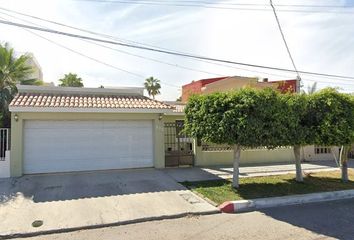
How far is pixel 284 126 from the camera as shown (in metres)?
9.80

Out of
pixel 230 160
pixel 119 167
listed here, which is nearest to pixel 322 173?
pixel 230 160

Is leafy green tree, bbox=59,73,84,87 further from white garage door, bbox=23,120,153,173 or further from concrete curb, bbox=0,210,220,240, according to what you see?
concrete curb, bbox=0,210,220,240

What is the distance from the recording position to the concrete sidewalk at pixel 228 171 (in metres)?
12.2

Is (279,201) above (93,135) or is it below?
below

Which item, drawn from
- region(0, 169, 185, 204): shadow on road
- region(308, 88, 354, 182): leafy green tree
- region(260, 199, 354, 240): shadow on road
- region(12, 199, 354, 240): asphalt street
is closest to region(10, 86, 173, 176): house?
region(0, 169, 185, 204): shadow on road

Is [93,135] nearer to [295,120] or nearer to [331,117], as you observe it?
[295,120]

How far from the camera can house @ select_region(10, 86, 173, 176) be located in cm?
1200

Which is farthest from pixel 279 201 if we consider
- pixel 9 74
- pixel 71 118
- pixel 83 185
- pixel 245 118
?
pixel 9 74

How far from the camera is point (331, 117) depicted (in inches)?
412

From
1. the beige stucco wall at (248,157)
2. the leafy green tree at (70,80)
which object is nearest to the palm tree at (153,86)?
the leafy green tree at (70,80)

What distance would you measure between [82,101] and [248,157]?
837 cm

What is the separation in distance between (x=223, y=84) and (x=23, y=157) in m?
17.2

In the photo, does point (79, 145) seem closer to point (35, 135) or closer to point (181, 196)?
point (35, 135)

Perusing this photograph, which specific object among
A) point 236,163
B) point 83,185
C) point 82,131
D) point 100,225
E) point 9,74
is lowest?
point 100,225
